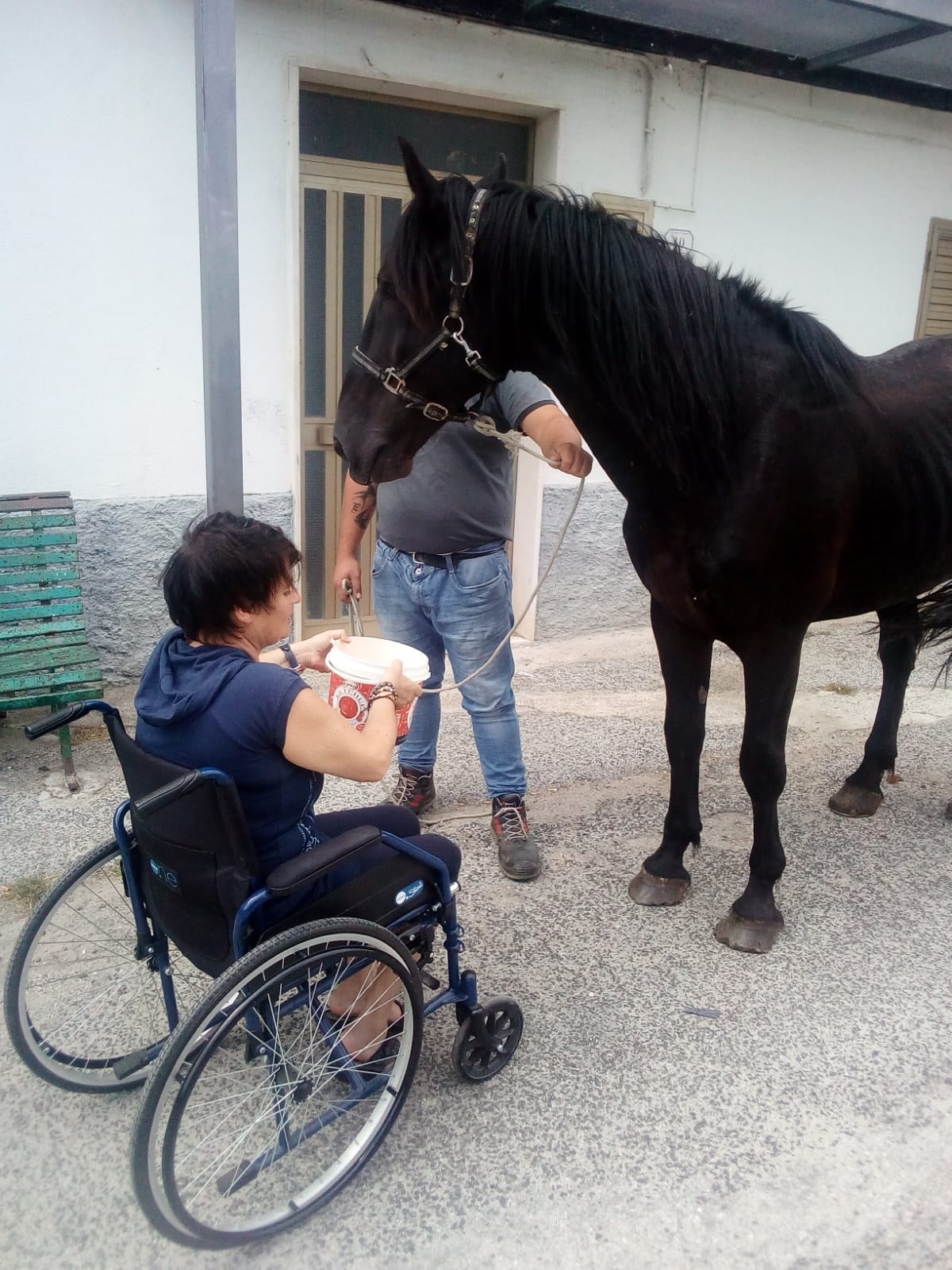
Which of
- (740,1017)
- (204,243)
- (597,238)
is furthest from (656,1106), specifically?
(204,243)

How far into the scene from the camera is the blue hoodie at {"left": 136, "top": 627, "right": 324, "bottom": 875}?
1.57 metres

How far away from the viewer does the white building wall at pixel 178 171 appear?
3.65 metres

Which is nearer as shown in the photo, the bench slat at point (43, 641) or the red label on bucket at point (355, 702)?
the red label on bucket at point (355, 702)

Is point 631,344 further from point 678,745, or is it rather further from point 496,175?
point 678,745

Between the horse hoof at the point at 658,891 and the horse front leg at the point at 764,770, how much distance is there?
0.18 metres

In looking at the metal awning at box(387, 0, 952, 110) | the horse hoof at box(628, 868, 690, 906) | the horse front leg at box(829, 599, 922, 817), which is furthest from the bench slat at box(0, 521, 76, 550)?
the horse front leg at box(829, 599, 922, 817)

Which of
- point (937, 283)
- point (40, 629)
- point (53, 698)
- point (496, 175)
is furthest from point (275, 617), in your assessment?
point (937, 283)

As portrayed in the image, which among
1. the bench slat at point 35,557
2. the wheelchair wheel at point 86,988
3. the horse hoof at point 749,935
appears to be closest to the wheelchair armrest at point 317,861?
the wheelchair wheel at point 86,988

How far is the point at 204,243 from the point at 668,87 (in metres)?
2.84

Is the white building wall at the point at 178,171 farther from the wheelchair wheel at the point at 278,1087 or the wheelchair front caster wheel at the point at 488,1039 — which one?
the wheelchair front caster wheel at the point at 488,1039

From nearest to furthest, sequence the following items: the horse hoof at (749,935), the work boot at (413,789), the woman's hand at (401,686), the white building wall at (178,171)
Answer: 1. the woman's hand at (401,686)
2. the horse hoof at (749,935)
3. the work boot at (413,789)
4. the white building wall at (178,171)

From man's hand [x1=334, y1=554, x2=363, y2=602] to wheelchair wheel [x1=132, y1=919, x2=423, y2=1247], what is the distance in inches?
49.0

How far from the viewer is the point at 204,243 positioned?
3154 millimetres

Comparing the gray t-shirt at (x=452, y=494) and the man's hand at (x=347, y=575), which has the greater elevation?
the gray t-shirt at (x=452, y=494)
